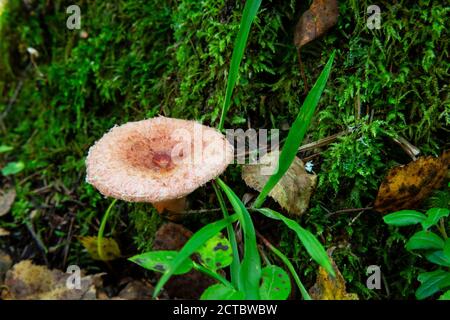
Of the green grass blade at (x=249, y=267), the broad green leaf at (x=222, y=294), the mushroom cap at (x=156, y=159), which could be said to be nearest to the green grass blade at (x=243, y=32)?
the mushroom cap at (x=156, y=159)

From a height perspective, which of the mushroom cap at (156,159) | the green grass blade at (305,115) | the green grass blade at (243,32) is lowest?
the mushroom cap at (156,159)

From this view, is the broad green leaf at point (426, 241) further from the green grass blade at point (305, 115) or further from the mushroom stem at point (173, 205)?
the mushroom stem at point (173, 205)

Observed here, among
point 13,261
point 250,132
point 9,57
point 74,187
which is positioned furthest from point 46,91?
point 250,132

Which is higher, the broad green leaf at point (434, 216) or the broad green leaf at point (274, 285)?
→ the broad green leaf at point (434, 216)

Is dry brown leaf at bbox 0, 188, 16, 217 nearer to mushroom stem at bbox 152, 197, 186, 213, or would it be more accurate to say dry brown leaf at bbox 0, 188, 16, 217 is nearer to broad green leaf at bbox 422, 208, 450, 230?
mushroom stem at bbox 152, 197, 186, 213

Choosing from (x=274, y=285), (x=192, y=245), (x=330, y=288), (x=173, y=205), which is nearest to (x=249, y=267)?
(x=274, y=285)

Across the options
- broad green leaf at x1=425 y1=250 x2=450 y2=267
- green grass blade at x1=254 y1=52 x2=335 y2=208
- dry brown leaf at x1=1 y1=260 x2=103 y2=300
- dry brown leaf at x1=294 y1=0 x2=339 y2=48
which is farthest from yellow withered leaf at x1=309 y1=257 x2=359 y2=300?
dry brown leaf at x1=1 y1=260 x2=103 y2=300

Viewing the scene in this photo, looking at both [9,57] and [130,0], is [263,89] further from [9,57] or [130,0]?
[9,57]

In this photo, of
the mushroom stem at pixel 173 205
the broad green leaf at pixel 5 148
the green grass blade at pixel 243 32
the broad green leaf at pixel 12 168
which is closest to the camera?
the green grass blade at pixel 243 32
